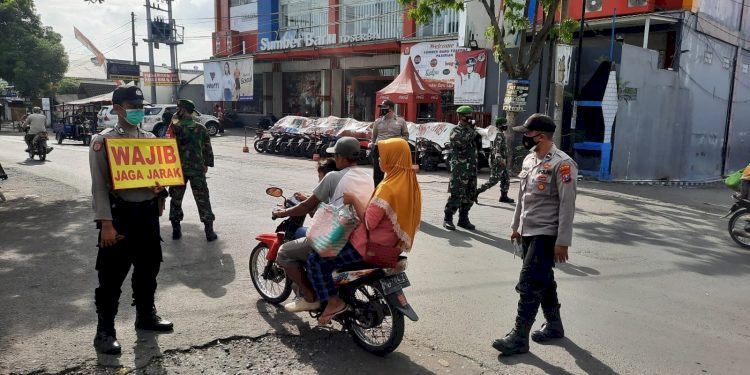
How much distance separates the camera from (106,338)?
3.72 m

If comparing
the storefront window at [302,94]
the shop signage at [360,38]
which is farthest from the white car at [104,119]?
the shop signage at [360,38]

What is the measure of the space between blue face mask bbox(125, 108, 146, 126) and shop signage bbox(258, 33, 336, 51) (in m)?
21.9

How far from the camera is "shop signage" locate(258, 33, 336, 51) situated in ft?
82.7

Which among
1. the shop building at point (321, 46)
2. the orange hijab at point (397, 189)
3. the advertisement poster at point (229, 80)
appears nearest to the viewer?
the orange hijab at point (397, 189)

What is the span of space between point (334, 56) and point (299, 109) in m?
4.96

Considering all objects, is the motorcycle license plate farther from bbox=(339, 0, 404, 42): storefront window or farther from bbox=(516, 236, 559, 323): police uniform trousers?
bbox=(339, 0, 404, 42): storefront window

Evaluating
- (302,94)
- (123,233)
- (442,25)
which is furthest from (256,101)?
(123,233)

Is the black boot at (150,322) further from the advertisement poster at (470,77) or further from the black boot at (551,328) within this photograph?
the advertisement poster at (470,77)

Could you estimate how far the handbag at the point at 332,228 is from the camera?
366 cm

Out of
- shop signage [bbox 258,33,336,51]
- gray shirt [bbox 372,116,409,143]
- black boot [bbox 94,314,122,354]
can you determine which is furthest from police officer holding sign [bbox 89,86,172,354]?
shop signage [bbox 258,33,336,51]

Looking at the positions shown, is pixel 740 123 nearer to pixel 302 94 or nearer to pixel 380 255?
pixel 380 255

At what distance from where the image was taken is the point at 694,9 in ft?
49.4

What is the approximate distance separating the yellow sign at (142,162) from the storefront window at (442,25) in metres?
18.2

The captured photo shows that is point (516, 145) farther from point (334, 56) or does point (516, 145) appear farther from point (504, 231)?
point (334, 56)
